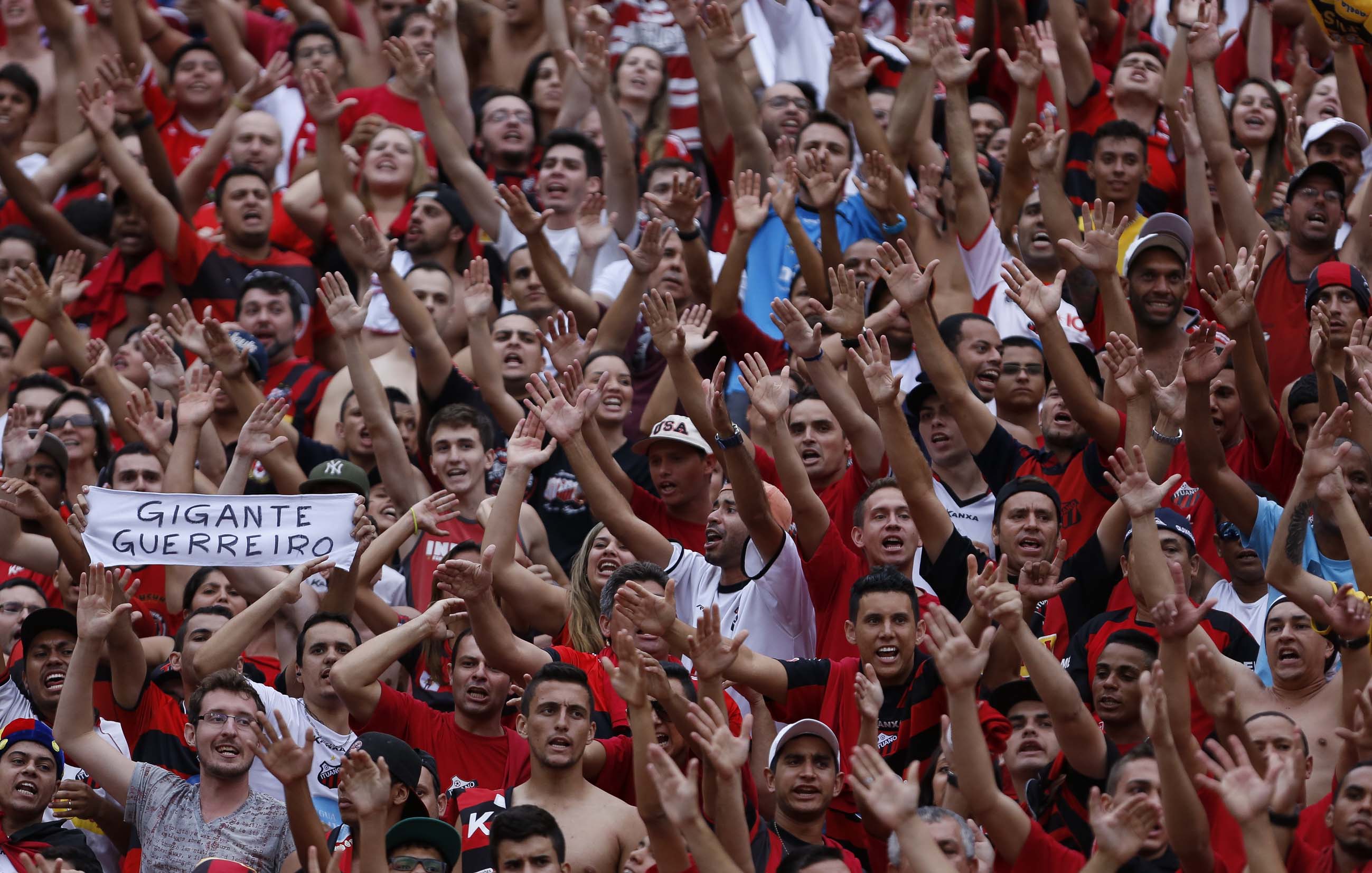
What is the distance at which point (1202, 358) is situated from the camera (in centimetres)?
736

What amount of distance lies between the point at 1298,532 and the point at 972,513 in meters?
1.43

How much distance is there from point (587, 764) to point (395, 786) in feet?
2.16

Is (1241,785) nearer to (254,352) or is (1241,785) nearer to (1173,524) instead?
(1173,524)

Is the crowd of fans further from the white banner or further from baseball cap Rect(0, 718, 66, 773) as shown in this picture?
the white banner

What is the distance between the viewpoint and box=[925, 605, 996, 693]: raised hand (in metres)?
6.02

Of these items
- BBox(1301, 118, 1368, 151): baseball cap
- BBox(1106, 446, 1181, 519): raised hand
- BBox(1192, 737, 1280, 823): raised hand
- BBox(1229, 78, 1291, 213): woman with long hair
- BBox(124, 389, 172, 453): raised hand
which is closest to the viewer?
BBox(1192, 737, 1280, 823): raised hand

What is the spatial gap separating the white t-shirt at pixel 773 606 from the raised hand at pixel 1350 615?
6.40 ft

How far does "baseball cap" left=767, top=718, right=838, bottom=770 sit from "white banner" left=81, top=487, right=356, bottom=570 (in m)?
2.03

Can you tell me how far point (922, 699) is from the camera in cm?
676

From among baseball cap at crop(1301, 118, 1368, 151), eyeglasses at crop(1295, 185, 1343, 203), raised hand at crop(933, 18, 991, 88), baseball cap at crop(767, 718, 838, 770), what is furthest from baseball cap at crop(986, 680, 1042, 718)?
raised hand at crop(933, 18, 991, 88)

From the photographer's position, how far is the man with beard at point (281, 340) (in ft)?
31.9

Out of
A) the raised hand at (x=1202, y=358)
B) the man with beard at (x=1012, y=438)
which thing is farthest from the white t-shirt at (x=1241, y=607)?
the raised hand at (x=1202, y=358)

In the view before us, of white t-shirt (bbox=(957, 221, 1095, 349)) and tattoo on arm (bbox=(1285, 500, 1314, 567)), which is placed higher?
tattoo on arm (bbox=(1285, 500, 1314, 567))

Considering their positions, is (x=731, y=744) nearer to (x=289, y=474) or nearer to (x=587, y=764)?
(x=587, y=764)
